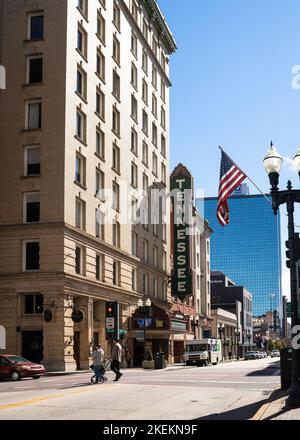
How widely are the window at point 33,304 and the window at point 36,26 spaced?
1939cm

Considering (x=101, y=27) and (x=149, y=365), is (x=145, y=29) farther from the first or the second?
(x=149, y=365)

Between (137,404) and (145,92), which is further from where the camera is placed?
(145,92)

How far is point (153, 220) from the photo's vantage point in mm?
67625

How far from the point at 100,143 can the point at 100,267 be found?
418 inches

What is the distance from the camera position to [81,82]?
49500 mm

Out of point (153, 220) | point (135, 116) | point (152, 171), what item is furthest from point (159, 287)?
point (135, 116)

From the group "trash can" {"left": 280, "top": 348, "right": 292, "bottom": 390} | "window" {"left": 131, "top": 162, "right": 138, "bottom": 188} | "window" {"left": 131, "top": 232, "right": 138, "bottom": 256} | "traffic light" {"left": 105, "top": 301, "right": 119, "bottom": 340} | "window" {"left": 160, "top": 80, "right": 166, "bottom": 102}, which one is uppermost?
"window" {"left": 160, "top": 80, "right": 166, "bottom": 102}

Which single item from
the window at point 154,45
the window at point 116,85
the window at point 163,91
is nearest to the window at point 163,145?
the window at point 163,91

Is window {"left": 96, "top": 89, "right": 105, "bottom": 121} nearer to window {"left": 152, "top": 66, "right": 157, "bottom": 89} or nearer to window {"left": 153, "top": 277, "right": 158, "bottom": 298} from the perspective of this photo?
window {"left": 152, "top": 66, "right": 157, "bottom": 89}

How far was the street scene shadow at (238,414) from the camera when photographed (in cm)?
1464

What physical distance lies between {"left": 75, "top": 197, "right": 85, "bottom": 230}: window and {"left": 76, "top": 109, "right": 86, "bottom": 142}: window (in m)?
5.06

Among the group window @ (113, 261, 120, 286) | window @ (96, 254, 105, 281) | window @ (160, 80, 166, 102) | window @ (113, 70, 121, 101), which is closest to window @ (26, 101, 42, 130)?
window @ (96, 254, 105, 281)

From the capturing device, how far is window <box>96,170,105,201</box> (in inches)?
2044

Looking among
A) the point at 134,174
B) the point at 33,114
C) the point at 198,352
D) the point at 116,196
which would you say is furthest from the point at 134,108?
the point at 198,352
